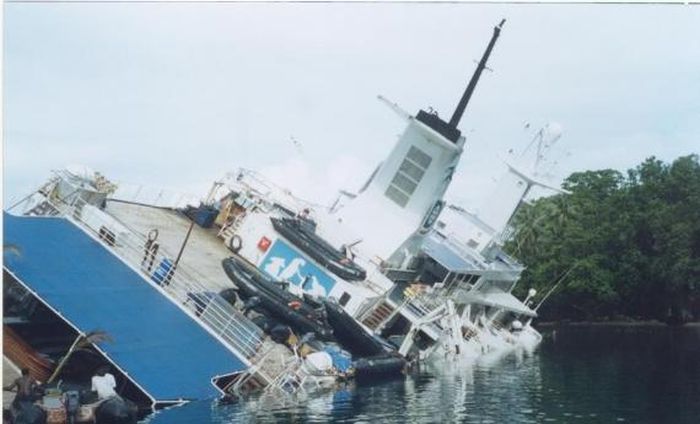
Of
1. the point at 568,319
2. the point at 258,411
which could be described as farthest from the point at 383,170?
the point at 568,319

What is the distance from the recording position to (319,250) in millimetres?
31266

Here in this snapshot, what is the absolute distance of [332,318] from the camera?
26969 mm

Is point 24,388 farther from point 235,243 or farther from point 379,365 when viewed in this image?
point 235,243

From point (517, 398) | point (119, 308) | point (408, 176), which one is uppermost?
point (408, 176)

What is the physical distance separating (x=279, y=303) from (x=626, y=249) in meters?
36.3

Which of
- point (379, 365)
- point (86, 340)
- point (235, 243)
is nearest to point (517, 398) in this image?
point (379, 365)

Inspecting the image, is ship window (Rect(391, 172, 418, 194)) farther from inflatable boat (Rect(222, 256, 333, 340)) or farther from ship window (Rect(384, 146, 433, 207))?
inflatable boat (Rect(222, 256, 333, 340))

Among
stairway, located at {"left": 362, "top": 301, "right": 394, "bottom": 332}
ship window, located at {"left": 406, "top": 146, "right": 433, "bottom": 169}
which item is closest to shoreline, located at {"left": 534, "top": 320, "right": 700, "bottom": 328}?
ship window, located at {"left": 406, "top": 146, "right": 433, "bottom": 169}

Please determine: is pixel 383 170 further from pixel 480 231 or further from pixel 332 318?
pixel 480 231

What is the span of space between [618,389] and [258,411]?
10083mm

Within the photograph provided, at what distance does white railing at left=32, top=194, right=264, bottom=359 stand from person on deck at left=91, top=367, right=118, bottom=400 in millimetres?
4111

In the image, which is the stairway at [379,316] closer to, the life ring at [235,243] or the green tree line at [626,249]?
the life ring at [235,243]

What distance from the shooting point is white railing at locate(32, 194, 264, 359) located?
22.7 metres

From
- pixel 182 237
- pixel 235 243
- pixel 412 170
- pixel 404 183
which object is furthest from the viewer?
pixel 404 183
